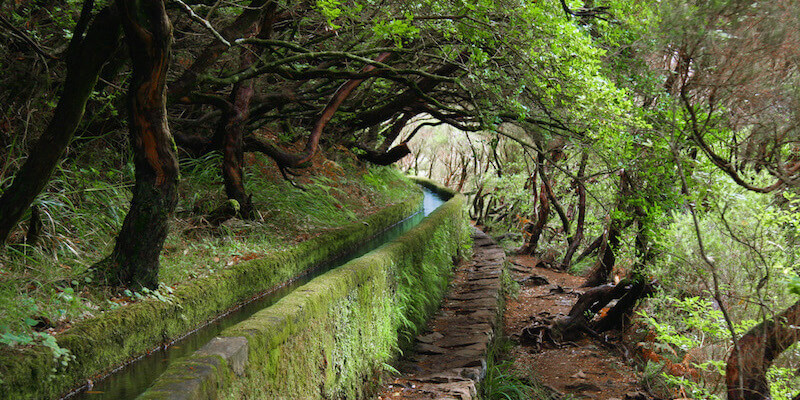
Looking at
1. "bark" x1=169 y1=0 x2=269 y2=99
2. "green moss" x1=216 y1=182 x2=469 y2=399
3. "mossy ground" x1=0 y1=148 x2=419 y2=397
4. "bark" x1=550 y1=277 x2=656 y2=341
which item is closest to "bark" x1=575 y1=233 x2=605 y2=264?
"bark" x1=550 y1=277 x2=656 y2=341

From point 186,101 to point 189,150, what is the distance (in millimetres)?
2834

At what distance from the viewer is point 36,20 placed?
24.5ft

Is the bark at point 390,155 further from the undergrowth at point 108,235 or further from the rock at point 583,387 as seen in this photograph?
the rock at point 583,387

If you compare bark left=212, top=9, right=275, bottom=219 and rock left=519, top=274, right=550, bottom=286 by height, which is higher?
bark left=212, top=9, right=275, bottom=219

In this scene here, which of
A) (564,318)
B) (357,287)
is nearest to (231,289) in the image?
(357,287)

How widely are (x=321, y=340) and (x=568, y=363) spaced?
18.3 ft

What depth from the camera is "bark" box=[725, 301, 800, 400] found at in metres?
5.59

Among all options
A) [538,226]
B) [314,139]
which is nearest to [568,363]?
[314,139]

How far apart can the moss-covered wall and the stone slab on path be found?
2.17m

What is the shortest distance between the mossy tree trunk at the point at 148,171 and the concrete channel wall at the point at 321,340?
5.71 ft

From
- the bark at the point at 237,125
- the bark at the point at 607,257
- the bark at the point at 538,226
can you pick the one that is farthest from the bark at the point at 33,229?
the bark at the point at 538,226

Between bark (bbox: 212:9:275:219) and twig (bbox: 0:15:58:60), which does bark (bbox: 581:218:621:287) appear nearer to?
bark (bbox: 212:9:275:219)

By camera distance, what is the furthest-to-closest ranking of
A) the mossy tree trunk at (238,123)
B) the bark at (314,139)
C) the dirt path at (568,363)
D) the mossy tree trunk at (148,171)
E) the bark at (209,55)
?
the bark at (314,139) < the mossy tree trunk at (238,123) < the dirt path at (568,363) < the bark at (209,55) < the mossy tree trunk at (148,171)

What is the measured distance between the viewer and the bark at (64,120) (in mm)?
4664
